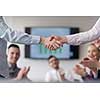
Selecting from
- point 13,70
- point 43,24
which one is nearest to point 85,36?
point 43,24

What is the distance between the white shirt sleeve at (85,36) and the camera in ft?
10.3

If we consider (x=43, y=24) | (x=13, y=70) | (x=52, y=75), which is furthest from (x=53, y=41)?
(x=13, y=70)

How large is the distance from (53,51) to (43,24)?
21 cm

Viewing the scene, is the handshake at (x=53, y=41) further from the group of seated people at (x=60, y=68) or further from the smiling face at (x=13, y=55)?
the smiling face at (x=13, y=55)

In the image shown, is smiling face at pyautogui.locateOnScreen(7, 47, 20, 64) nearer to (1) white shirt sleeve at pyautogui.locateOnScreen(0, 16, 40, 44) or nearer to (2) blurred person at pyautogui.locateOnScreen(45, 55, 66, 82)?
(1) white shirt sleeve at pyautogui.locateOnScreen(0, 16, 40, 44)

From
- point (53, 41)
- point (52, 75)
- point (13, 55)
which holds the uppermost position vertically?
point (53, 41)

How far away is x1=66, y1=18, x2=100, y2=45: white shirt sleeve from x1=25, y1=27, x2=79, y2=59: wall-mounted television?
0.10ft

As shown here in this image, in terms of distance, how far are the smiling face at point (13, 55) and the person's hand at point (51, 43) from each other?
0.20 metres

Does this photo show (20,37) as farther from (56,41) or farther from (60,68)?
(60,68)

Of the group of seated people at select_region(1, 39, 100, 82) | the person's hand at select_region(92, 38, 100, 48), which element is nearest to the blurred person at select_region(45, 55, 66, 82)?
the group of seated people at select_region(1, 39, 100, 82)

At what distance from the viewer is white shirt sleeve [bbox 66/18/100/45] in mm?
3145

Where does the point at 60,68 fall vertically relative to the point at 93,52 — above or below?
below

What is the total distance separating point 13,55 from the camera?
3.16m
